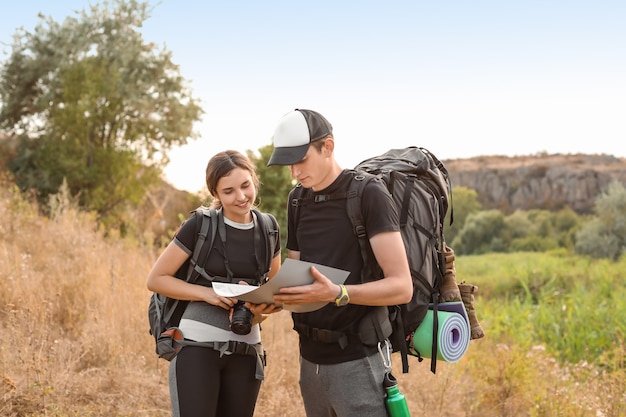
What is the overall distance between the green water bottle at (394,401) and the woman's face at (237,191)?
102 centimetres

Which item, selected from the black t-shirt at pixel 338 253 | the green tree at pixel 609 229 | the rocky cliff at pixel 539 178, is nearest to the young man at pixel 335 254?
the black t-shirt at pixel 338 253

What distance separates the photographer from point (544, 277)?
25.0 meters

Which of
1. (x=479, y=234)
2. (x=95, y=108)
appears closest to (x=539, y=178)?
(x=479, y=234)

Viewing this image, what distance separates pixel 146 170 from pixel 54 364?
15577 mm

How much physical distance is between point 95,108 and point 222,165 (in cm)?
1712

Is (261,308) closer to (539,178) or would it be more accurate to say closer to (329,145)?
(329,145)

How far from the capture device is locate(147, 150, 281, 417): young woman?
272 centimetres

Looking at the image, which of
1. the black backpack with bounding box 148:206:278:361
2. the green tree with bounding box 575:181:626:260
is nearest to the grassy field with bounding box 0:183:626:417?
the black backpack with bounding box 148:206:278:361

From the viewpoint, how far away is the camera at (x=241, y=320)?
8.77 feet

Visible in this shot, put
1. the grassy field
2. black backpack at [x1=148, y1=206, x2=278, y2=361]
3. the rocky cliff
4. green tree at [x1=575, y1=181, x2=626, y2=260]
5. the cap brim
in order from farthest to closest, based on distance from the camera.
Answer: the rocky cliff → green tree at [x1=575, y1=181, x2=626, y2=260] → the grassy field → black backpack at [x1=148, y1=206, x2=278, y2=361] → the cap brim

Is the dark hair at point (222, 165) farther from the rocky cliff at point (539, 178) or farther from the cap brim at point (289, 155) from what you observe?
the rocky cliff at point (539, 178)

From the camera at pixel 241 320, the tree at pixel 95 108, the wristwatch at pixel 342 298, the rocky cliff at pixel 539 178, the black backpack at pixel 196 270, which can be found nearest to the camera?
the wristwatch at pixel 342 298

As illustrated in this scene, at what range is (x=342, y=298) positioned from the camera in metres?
2.25

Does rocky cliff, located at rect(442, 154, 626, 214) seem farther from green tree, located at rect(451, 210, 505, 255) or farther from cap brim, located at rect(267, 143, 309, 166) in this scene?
cap brim, located at rect(267, 143, 309, 166)
